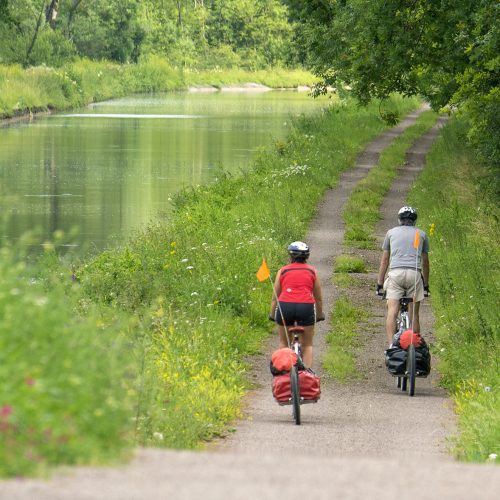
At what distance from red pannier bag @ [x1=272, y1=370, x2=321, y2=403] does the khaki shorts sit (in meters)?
2.52

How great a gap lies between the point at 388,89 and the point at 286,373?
16.3m

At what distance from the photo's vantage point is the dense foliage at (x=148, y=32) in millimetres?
85438

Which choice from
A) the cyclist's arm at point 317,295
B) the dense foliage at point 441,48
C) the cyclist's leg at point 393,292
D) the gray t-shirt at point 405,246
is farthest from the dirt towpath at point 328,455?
the dense foliage at point 441,48

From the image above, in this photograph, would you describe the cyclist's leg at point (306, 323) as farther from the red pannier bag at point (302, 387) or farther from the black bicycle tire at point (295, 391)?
the black bicycle tire at point (295, 391)

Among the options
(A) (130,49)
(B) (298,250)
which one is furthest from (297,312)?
(A) (130,49)

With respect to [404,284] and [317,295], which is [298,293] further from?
[404,284]

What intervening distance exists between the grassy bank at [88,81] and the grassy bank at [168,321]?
33412 millimetres

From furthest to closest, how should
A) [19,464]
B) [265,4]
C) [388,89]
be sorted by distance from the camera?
[265,4] → [388,89] → [19,464]

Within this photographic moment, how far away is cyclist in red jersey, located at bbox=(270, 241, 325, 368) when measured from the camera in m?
12.0

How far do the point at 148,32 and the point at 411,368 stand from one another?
10342cm

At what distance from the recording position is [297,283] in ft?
39.5

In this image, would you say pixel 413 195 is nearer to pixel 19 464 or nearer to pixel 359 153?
pixel 359 153

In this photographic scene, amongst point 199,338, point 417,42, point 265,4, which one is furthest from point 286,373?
point 265,4

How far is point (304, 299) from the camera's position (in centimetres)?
1206
